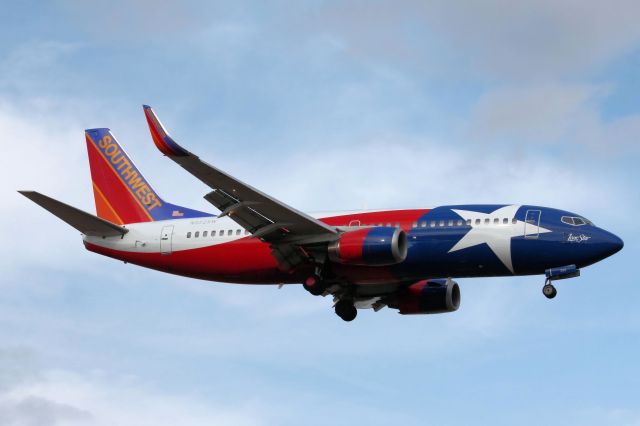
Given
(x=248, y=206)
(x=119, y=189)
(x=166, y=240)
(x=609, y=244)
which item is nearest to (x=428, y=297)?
(x=609, y=244)

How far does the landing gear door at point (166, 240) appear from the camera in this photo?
163 feet

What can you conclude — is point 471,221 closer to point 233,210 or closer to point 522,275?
point 522,275

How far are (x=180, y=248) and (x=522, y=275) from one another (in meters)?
13.8

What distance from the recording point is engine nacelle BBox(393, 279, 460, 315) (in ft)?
165

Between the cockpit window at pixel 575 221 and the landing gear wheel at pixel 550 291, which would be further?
the cockpit window at pixel 575 221

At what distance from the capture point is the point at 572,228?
45.0 m

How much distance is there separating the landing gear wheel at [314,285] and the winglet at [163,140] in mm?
8973

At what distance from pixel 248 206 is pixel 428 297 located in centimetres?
973

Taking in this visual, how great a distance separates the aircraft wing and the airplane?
38 millimetres

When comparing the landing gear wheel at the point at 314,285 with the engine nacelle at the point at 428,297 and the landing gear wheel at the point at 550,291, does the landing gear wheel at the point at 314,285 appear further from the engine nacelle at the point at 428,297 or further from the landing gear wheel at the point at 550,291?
the landing gear wheel at the point at 550,291

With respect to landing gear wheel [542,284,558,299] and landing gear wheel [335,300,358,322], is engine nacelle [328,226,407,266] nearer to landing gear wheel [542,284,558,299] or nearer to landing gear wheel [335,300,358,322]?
landing gear wheel [335,300,358,322]

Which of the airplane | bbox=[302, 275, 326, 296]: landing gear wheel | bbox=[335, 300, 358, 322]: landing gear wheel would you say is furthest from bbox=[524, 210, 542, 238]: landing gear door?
bbox=[335, 300, 358, 322]: landing gear wheel

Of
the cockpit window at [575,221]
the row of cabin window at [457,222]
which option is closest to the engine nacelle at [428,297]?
the row of cabin window at [457,222]

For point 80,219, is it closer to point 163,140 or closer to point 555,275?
point 163,140
